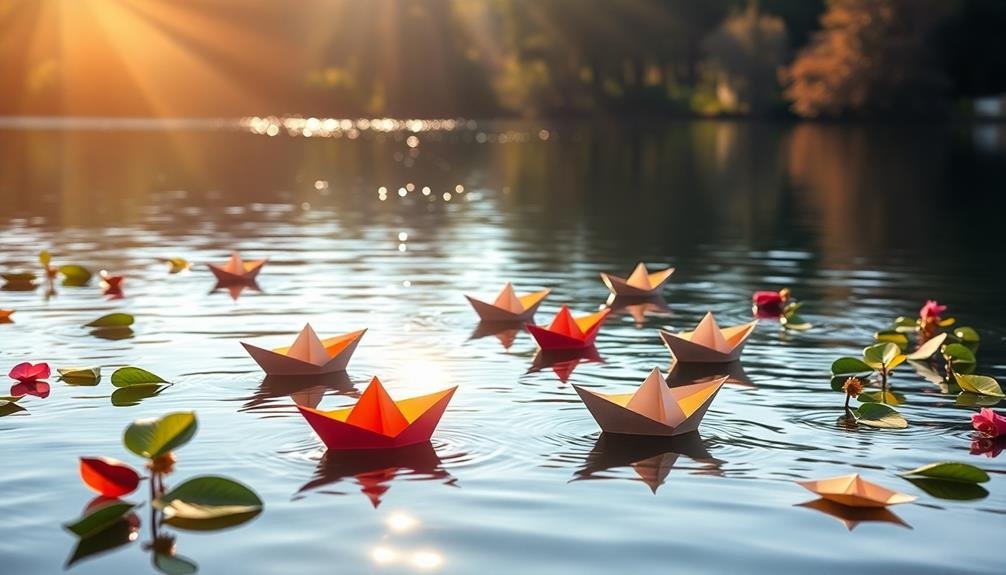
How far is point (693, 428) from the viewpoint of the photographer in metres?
10.2

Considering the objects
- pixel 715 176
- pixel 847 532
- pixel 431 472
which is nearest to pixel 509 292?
pixel 431 472

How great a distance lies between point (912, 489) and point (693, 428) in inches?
70.3

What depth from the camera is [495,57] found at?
435 feet

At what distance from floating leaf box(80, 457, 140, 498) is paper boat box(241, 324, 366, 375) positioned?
3537 millimetres

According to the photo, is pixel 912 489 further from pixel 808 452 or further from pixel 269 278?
pixel 269 278

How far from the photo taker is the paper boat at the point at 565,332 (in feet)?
44.2

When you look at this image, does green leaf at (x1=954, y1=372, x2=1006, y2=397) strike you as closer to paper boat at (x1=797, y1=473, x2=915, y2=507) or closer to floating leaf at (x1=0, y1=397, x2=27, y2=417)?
paper boat at (x1=797, y1=473, x2=915, y2=507)

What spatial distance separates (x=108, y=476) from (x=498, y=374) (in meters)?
4.86

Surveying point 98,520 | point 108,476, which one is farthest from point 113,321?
point 98,520

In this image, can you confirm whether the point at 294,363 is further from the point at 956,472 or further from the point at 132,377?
the point at 956,472

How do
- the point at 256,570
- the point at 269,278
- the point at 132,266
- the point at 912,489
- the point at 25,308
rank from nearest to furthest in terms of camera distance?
the point at 256,570 → the point at 912,489 → the point at 25,308 → the point at 269,278 → the point at 132,266

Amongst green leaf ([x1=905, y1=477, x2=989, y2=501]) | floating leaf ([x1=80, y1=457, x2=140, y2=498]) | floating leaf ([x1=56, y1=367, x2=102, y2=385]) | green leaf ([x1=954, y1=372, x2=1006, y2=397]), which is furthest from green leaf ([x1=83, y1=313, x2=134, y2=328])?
green leaf ([x1=905, y1=477, x2=989, y2=501])

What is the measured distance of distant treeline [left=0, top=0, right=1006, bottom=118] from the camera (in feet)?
300

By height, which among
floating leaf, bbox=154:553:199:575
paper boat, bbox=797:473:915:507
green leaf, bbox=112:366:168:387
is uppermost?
green leaf, bbox=112:366:168:387
